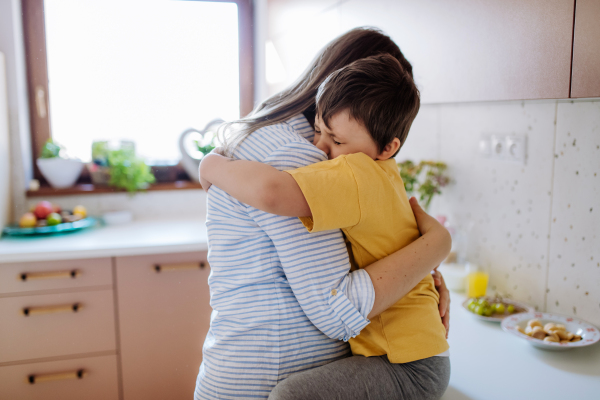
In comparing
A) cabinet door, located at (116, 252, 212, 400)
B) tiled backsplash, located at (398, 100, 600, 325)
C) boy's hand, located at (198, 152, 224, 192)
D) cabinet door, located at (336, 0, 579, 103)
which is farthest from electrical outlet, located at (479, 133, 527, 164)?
cabinet door, located at (116, 252, 212, 400)

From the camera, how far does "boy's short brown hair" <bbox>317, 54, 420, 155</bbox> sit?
789 millimetres

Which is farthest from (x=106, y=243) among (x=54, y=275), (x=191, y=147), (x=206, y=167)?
(x=206, y=167)

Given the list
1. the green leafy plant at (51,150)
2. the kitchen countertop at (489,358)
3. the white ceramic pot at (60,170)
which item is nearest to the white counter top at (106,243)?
the kitchen countertop at (489,358)

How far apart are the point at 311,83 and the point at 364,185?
0.27 metres

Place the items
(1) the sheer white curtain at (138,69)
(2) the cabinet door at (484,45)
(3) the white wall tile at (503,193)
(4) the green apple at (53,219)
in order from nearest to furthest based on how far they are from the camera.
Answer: (2) the cabinet door at (484,45) → (3) the white wall tile at (503,193) → (4) the green apple at (53,219) → (1) the sheer white curtain at (138,69)

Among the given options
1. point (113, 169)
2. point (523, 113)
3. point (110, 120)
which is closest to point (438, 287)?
point (523, 113)

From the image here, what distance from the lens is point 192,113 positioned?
8.23 ft

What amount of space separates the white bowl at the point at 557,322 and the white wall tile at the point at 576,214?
6 cm

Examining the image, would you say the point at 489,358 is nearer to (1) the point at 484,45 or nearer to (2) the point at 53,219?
(1) the point at 484,45

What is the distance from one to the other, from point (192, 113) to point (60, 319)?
1.21 meters

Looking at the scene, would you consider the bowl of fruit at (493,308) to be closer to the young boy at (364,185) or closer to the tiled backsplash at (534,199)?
the tiled backsplash at (534,199)

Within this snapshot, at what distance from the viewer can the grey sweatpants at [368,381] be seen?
0.77 meters

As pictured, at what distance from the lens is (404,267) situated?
2.70ft

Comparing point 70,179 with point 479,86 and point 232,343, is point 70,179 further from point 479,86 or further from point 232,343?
point 479,86
